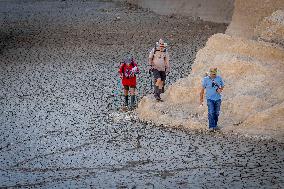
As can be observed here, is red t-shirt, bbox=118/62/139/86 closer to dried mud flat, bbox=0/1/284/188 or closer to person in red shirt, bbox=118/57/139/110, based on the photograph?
person in red shirt, bbox=118/57/139/110

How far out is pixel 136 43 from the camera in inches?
821

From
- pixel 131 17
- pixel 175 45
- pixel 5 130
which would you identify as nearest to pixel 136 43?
pixel 175 45

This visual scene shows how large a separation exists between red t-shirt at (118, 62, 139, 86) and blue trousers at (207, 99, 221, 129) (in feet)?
8.05

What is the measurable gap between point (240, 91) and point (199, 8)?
15820 mm

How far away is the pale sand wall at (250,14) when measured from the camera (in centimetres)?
1662

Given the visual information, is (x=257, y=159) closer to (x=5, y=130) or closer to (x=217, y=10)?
(x=5, y=130)

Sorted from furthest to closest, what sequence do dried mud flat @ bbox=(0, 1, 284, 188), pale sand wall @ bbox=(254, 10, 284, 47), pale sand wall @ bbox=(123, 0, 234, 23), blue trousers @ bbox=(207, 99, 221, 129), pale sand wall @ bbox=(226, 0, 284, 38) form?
pale sand wall @ bbox=(123, 0, 234, 23), pale sand wall @ bbox=(226, 0, 284, 38), pale sand wall @ bbox=(254, 10, 284, 47), blue trousers @ bbox=(207, 99, 221, 129), dried mud flat @ bbox=(0, 1, 284, 188)

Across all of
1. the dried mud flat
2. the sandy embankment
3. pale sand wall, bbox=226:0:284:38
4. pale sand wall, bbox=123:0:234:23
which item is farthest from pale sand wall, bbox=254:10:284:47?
pale sand wall, bbox=123:0:234:23

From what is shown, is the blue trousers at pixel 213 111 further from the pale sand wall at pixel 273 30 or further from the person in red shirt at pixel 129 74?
the pale sand wall at pixel 273 30

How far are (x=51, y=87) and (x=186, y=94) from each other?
14.5 feet

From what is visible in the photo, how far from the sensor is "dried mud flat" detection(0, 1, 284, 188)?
830 centimetres

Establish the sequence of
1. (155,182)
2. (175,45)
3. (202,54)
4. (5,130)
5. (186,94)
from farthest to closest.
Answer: (175,45)
(202,54)
(186,94)
(5,130)
(155,182)

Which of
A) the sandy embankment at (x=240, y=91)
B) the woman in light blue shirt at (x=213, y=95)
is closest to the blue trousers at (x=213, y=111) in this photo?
the woman in light blue shirt at (x=213, y=95)

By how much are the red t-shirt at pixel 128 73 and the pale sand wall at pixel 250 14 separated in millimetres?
5451
